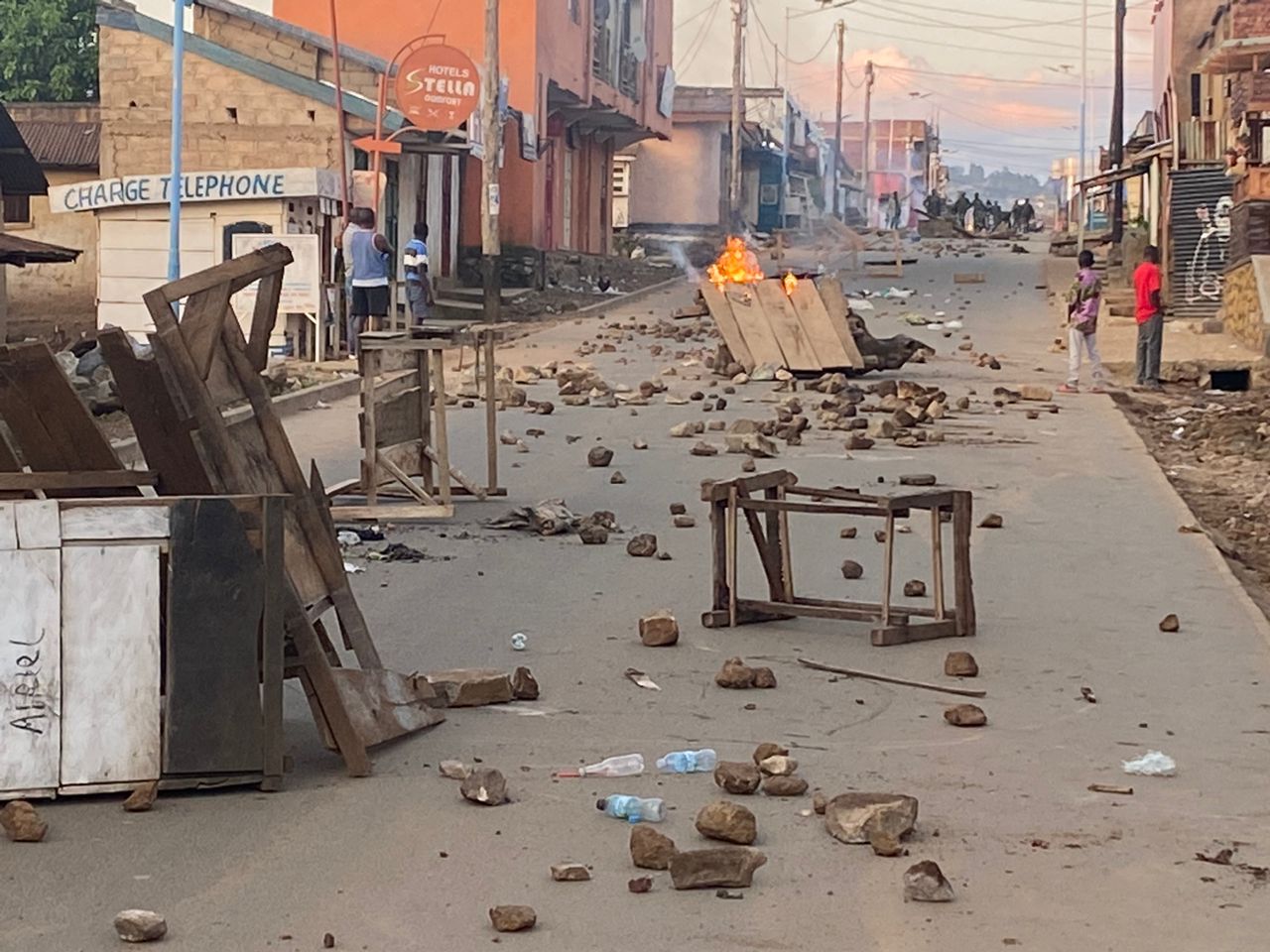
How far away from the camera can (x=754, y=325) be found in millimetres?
23734

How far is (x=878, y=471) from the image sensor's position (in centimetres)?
1503

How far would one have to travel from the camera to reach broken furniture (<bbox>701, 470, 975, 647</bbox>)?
8.62 meters

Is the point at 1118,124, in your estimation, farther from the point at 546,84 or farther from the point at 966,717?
the point at 966,717

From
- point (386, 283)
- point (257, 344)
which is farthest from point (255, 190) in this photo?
point (257, 344)

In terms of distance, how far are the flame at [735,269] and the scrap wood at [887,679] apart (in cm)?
1613

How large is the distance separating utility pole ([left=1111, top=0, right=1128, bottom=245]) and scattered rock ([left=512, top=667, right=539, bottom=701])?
46.6 metres

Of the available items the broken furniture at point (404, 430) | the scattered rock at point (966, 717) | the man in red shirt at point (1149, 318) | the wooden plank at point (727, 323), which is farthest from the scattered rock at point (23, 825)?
the man in red shirt at point (1149, 318)

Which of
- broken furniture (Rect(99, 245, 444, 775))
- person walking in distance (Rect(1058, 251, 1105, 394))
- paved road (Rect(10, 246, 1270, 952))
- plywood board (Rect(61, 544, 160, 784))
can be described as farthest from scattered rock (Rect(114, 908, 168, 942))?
person walking in distance (Rect(1058, 251, 1105, 394))

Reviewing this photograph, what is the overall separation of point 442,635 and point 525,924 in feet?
12.9

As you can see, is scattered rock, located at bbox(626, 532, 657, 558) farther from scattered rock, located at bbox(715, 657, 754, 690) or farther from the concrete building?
the concrete building

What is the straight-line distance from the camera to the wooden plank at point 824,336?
23297 millimetres

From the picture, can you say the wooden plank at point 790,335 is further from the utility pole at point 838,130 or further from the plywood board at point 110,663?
the utility pole at point 838,130

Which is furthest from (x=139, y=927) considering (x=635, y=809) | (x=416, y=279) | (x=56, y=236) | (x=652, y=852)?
(x=56, y=236)

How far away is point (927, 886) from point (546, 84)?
38.2 meters
